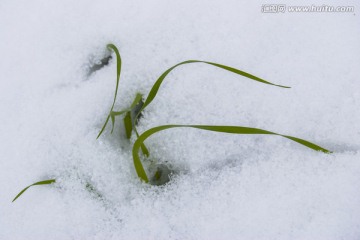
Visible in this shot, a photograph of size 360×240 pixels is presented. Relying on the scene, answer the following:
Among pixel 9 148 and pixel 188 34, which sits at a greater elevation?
pixel 188 34

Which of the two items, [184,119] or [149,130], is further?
[184,119]

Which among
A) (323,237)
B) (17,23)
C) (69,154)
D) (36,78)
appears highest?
(17,23)

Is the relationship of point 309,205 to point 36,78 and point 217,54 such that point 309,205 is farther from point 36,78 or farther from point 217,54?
point 36,78

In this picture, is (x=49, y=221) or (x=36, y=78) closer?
(x=49, y=221)

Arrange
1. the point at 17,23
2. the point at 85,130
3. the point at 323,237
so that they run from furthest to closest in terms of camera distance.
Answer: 1. the point at 17,23
2. the point at 85,130
3. the point at 323,237

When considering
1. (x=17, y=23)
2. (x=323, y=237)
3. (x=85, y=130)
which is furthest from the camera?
(x=17, y=23)

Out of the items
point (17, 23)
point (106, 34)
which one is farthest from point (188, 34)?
point (17, 23)

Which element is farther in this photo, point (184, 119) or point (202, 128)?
point (184, 119)
